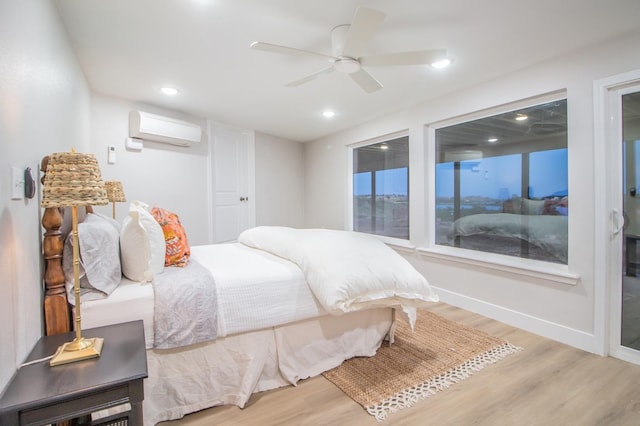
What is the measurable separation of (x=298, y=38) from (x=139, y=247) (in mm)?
1801

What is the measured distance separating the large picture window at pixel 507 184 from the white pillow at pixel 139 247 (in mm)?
2964

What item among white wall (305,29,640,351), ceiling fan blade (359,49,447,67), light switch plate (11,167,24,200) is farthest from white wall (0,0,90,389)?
white wall (305,29,640,351)

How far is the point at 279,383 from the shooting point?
1.87 meters

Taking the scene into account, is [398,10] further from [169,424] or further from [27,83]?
[169,424]

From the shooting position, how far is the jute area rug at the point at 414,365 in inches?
69.8

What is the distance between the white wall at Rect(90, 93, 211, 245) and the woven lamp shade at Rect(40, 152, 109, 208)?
2.86 metres

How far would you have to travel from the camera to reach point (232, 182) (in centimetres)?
471

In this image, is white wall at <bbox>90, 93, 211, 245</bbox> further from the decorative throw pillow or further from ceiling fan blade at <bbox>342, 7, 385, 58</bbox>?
→ ceiling fan blade at <bbox>342, 7, 385, 58</bbox>

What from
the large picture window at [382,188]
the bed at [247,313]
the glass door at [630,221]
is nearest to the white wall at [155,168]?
the bed at [247,313]

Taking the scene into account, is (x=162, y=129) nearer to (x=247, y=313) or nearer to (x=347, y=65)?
(x=347, y=65)

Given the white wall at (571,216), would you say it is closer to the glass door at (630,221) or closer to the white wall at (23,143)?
the glass door at (630,221)

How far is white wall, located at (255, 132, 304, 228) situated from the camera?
510cm

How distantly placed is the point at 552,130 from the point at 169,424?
3.46m

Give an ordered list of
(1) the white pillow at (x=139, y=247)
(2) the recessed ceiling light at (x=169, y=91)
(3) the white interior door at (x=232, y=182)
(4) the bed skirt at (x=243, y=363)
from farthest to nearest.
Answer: (3) the white interior door at (x=232, y=182)
(2) the recessed ceiling light at (x=169, y=91)
(1) the white pillow at (x=139, y=247)
(4) the bed skirt at (x=243, y=363)
